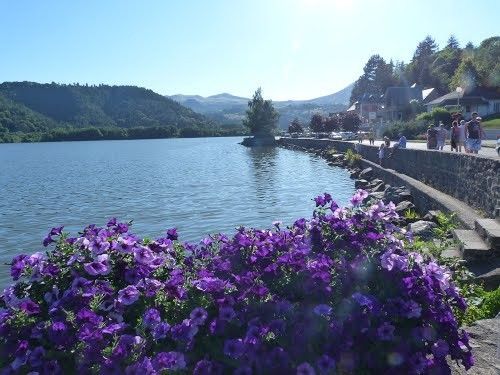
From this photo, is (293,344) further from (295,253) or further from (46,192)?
(46,192)

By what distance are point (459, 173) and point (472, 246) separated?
245 inches

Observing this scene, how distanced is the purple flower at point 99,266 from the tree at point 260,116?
322 feet

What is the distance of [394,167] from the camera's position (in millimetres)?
25453

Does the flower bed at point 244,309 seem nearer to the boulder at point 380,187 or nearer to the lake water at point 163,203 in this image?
the lake water at point 163,203

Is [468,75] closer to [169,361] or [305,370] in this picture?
[305,370]

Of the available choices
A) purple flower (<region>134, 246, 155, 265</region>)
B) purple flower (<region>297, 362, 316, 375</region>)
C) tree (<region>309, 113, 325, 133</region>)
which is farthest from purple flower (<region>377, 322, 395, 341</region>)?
tree (<region>309, 113, 325, 133</region>)

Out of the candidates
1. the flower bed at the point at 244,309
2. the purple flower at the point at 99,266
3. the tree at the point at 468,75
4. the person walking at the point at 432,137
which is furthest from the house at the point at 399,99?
the purple flower at the point at 99,266

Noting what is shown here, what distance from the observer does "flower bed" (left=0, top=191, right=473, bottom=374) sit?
3.47m

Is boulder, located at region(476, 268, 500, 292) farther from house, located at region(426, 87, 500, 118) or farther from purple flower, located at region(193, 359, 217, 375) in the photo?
house, located at region(426, 87, 500, 118)

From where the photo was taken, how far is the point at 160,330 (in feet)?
11.8

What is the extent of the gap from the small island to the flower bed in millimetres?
96353

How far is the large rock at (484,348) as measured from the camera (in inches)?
167

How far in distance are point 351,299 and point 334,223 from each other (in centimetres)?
103

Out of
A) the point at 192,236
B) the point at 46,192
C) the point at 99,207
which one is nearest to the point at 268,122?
the point at 46,192
